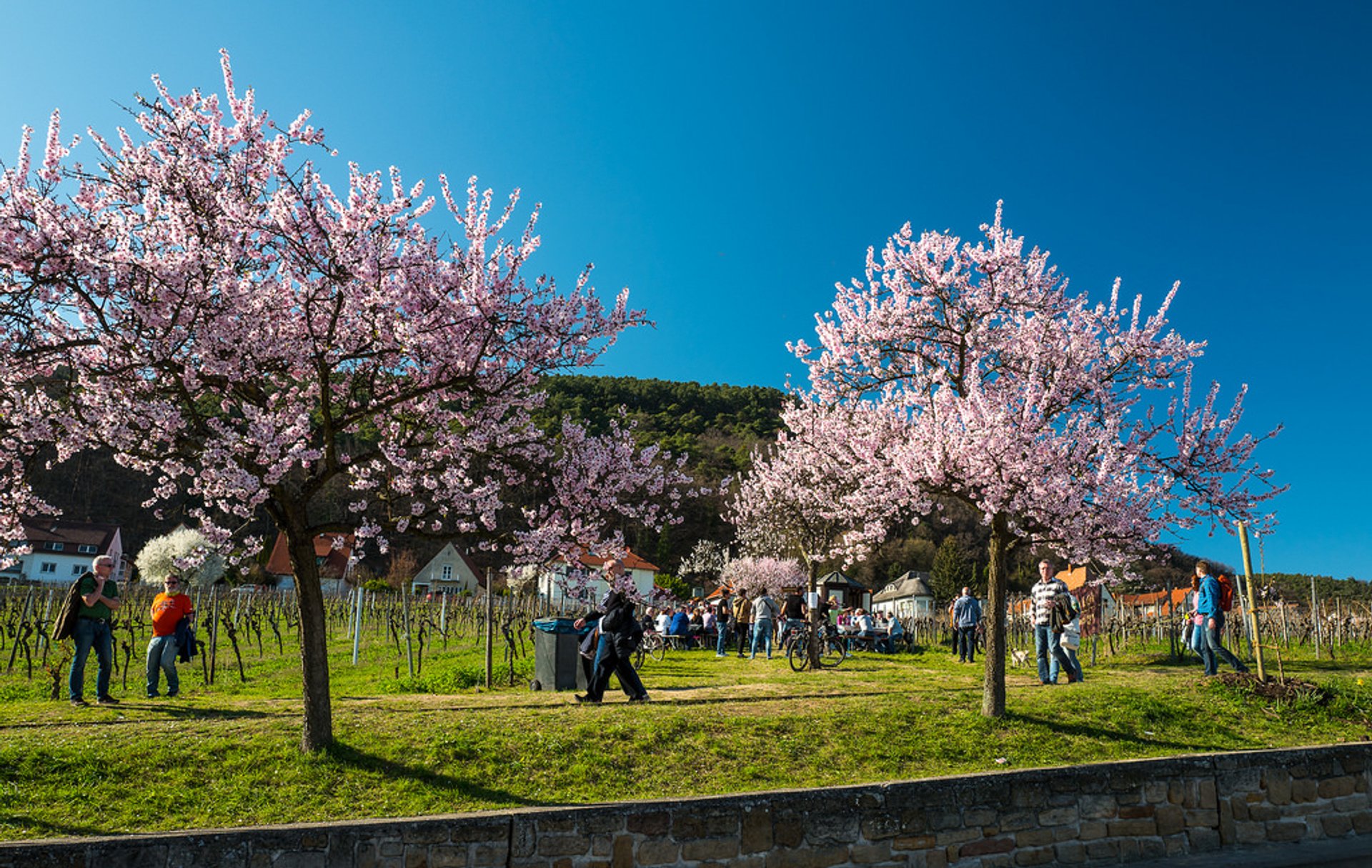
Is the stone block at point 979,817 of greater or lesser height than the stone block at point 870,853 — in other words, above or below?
above

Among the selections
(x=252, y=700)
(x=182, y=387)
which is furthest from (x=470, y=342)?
(x=252, y=700)

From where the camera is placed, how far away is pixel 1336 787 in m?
7.12

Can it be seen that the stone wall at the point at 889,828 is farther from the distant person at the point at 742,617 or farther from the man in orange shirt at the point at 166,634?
the distant person at the point at 742,617

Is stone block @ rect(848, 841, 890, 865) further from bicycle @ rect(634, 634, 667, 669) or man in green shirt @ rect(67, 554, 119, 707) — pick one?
bicycle @ rect(634, 634, 667, 669)

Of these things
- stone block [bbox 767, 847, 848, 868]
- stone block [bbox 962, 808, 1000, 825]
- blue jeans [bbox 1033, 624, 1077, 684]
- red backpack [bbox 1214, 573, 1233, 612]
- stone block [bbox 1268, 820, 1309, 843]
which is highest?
red backpack [bbox 1214, 573, 1233, 612]

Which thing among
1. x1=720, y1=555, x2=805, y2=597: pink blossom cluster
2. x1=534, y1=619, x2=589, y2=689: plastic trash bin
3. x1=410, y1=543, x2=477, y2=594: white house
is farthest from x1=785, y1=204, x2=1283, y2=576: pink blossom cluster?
x1=410, y1=543, x2=477, y2=594: white house

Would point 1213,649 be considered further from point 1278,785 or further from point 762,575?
point 762,575

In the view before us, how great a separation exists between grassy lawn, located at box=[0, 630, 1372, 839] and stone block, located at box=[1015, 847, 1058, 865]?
178cm

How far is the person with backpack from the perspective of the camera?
11.6 metres

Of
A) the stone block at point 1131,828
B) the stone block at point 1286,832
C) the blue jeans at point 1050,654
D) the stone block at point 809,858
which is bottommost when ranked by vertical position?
the stone block at point 1286,832

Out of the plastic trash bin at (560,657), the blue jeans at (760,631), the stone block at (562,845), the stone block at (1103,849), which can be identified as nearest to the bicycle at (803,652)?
the blue jeans at (760,631)

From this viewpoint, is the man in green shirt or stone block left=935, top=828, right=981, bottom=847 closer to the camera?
stone block left=935, top=828, right=981, bottom=847

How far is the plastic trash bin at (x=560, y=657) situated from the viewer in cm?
1173

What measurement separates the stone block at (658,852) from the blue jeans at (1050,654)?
9.11 m
